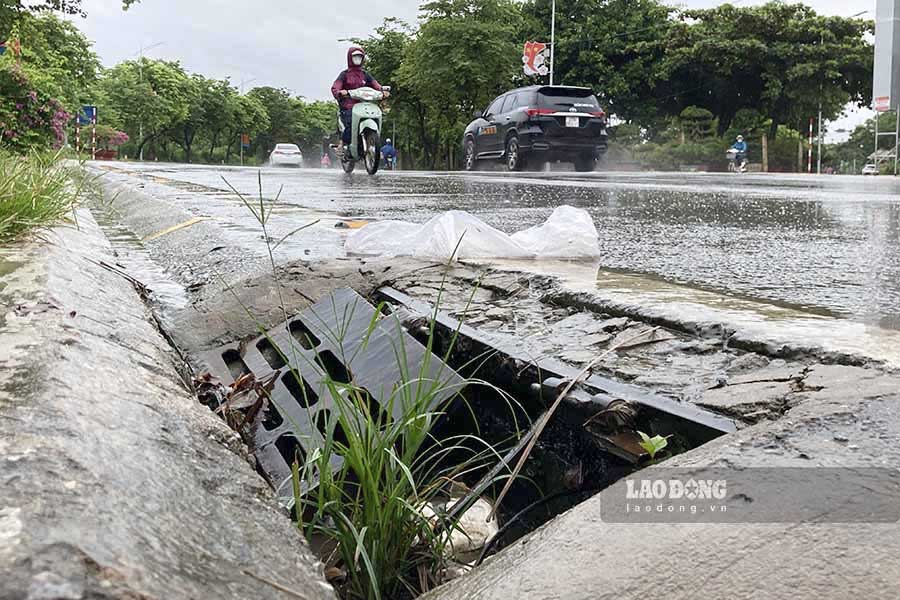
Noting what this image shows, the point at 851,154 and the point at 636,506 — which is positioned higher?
the point at 851,154

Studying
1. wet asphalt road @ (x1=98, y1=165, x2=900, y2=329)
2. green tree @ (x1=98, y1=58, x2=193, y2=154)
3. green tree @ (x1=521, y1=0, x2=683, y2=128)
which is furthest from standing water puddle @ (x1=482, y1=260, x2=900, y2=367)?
green tree @ (x1=98, y1=58, x2=193, y2=154)

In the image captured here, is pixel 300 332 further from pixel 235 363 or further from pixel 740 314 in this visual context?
pixel 740 314

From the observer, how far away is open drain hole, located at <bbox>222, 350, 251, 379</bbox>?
94.0 inches

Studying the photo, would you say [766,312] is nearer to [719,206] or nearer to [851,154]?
[719,206]

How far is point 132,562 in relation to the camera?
2.55 ft

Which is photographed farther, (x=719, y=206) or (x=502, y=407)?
(x=719, y=206)

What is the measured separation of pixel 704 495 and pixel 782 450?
0.15m

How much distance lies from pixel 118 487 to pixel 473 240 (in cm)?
228

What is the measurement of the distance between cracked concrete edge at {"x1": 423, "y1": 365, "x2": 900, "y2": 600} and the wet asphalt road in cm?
87

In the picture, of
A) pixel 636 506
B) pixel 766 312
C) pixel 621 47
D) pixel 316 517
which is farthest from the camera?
pixel 621 47

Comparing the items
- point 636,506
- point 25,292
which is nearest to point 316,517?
point 636,506

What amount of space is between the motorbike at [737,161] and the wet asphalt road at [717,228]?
18.3m

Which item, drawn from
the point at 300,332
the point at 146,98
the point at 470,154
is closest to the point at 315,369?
the point at 300,332

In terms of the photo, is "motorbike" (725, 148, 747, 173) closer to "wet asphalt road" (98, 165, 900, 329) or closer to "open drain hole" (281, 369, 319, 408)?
"wet asphalt road" (98, 165, 900, 329)
